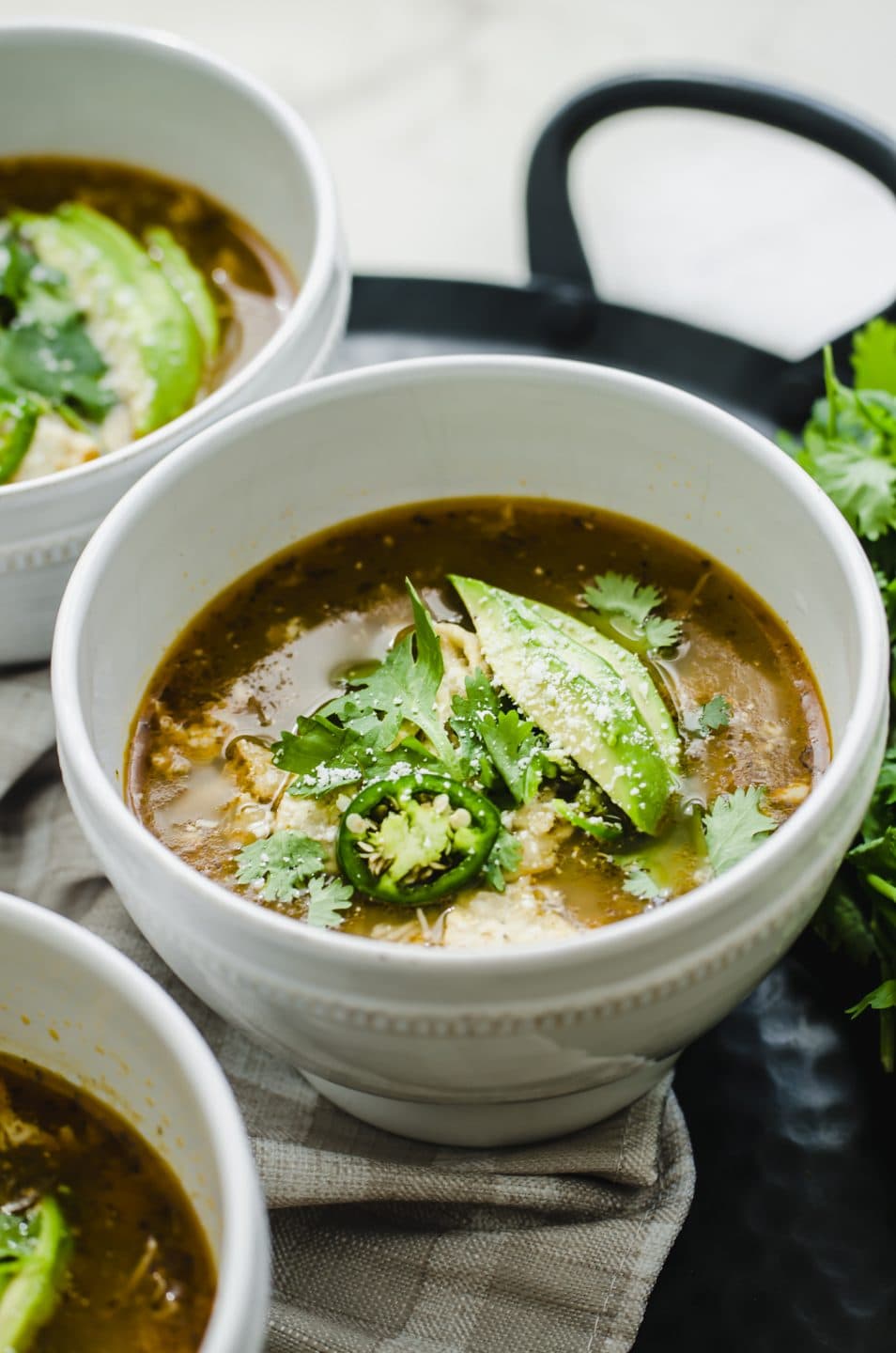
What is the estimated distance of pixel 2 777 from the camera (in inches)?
82.0

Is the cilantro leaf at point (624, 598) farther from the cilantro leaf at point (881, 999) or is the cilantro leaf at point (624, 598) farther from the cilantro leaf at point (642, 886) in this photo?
the cilantro leaf at point (881, 999)

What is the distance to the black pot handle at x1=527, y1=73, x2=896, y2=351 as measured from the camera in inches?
94.2

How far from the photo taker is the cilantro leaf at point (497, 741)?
5.51 ft

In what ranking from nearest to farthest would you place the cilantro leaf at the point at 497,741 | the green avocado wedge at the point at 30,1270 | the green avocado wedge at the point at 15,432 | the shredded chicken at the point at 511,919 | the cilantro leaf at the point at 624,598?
the green avocado wedge at the point at 30,1270, the shredded chicken at the point at 511,919, the cilantro leaf at the point at 497,741, the cilantro leaf at the point at 624,598, the green avocado wedge at the point at 15,432

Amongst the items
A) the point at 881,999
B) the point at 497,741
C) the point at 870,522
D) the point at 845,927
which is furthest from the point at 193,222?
the point at 881,999

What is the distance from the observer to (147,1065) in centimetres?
137

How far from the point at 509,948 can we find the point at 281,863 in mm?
384

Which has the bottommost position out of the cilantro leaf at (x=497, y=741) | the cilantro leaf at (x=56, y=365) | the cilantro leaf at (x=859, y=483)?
the cilantro leaf at (x=56, y=365)

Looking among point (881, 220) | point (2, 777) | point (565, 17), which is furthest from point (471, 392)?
point (565, 17)

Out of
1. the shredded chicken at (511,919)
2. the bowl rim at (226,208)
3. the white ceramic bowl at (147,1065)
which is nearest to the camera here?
the white ceramic bowl at (147,1065)

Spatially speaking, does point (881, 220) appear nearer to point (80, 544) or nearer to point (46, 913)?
point (80, 544)

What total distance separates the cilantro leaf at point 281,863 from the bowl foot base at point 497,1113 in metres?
0.20

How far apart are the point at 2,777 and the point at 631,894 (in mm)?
895

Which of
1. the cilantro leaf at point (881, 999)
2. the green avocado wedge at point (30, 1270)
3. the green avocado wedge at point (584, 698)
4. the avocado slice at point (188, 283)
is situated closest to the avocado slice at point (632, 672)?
the green avocado wedge at point (584, 698)
